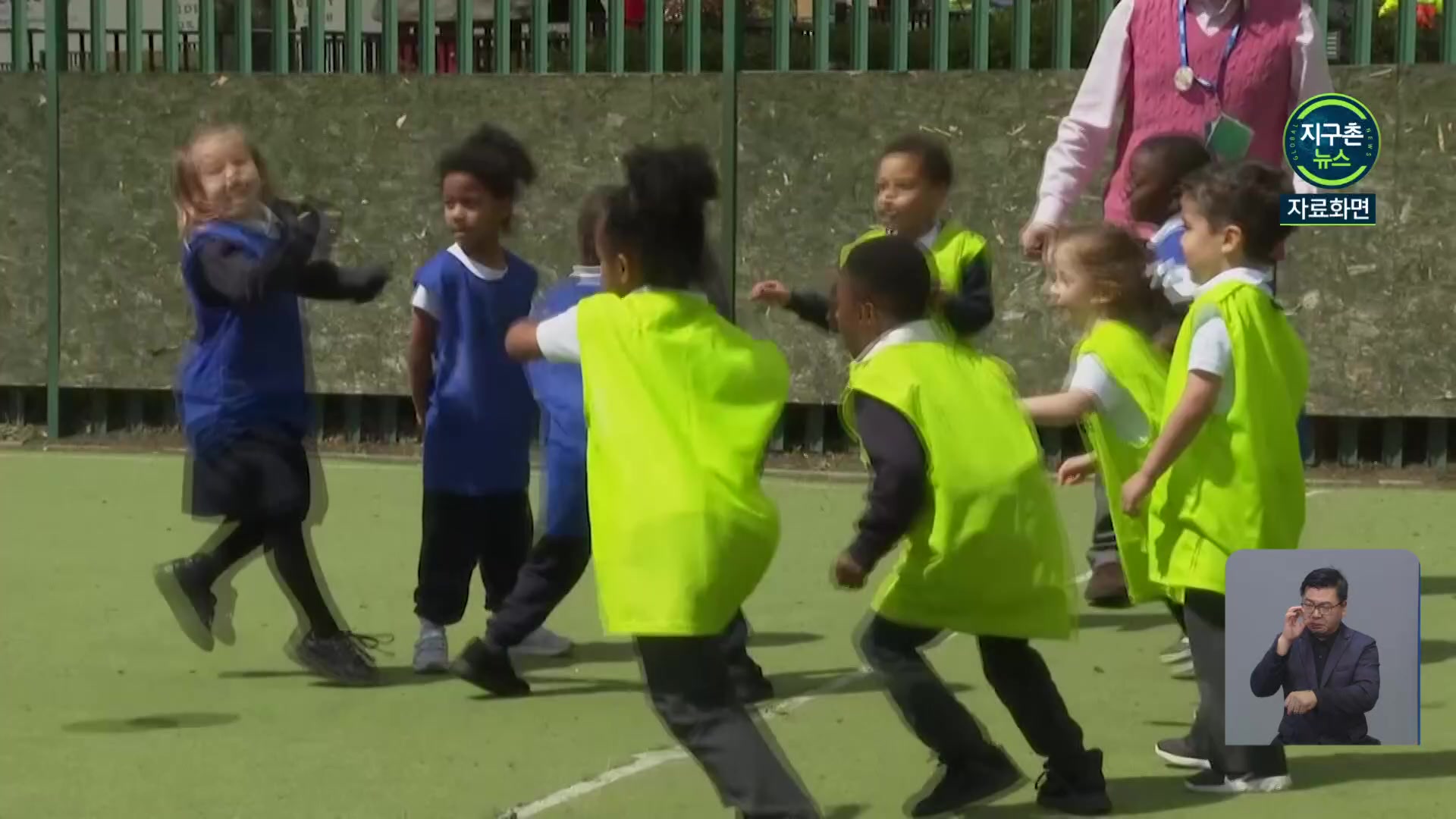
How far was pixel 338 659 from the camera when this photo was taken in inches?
265

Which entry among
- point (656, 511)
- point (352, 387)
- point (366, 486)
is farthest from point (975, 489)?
point (352, 387)

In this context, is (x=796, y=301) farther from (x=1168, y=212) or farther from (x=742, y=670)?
(x=1168, y=212)

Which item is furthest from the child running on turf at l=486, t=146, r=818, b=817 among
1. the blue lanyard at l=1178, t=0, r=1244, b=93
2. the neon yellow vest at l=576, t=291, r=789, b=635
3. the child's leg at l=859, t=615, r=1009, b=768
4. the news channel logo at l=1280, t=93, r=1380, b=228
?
the news channel logo at l=1280, t=93, r=1380, b=228

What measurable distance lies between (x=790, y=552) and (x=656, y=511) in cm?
425

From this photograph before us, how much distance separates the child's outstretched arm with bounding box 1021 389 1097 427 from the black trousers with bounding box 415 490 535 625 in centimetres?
188

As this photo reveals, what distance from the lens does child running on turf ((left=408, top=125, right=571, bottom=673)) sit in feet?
22.0

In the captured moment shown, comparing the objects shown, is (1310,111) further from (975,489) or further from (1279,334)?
(975,489)

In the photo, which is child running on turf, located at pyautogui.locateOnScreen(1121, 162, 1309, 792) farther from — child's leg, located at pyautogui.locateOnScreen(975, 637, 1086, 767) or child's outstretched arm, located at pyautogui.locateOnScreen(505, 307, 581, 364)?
child's outstretched arm, located at pyautogui.locateOnScreen(505, 307, 581, 364)

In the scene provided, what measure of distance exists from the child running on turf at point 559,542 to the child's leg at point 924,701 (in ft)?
4.00

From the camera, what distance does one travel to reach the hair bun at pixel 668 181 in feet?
15.9

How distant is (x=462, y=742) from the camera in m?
5.97

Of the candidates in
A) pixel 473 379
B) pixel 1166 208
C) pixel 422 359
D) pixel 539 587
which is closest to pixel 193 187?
pixel 422 359

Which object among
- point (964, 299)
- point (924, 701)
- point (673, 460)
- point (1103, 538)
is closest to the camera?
point (673, 460)

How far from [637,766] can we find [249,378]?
1.69 meters
